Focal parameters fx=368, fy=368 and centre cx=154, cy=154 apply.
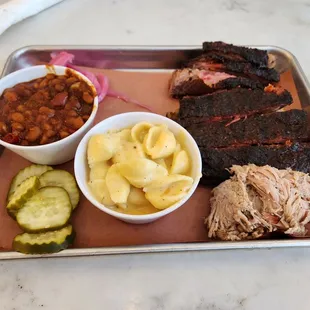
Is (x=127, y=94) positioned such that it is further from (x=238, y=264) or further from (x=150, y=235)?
(x=238, y=264)

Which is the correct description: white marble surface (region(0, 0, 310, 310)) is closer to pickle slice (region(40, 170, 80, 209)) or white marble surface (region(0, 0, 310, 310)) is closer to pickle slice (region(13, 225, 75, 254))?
pickle slice (region(13, 225, 75, 254))

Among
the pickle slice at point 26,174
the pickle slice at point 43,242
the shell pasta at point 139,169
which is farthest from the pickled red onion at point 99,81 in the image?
the pickle slice at point 43,242

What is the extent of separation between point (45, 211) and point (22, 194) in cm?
15

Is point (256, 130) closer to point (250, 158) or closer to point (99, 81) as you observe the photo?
point (250, 158)

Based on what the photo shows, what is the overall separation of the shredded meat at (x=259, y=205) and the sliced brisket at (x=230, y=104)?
433 millimetres

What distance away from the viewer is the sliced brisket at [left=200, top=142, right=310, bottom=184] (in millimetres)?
1889

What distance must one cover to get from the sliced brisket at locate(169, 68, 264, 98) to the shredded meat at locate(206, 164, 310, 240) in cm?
68

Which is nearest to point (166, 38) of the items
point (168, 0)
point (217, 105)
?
point (168, 0)

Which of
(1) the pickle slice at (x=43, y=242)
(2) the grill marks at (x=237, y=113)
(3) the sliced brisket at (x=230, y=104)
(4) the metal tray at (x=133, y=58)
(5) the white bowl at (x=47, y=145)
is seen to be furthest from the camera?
(4) the metal tray at (x=133, y=58)

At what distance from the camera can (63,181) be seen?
6.05 feet

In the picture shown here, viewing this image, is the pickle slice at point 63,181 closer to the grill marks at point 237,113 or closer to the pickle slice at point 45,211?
the pickle slice at point 45,211

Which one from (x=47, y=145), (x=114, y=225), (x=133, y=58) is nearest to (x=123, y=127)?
(x=47, y=145)

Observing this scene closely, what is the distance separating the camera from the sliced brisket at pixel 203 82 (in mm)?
2277

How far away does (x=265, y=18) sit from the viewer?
3041 mm
